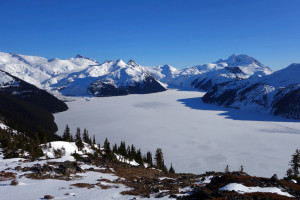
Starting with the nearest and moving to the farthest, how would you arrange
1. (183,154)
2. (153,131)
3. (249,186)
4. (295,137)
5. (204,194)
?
1. (204,194)
2. (249,186)
3. (183,154)
4. (295,137)
5. (153,131)

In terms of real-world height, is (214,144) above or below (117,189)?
below

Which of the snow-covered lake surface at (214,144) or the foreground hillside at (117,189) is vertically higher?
the foreground hillside at (117,189)

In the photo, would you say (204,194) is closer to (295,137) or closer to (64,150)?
(64,150)

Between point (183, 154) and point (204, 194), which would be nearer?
point (204, 194)

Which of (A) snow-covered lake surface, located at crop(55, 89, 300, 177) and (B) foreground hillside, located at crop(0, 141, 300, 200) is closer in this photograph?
(B) foreground hillside, located at crop(0, 141, 300, 200)

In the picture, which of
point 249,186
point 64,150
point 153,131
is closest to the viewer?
point 249,186

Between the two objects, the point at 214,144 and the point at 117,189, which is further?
the point at 214,144

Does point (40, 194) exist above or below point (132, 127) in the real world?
above

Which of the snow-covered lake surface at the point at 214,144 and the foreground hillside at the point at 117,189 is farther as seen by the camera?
the snow-covered lake surface at the point at 214,144

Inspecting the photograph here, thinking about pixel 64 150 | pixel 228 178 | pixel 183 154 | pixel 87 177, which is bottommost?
pixel 183 154

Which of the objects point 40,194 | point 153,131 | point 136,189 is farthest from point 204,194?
point 153,131

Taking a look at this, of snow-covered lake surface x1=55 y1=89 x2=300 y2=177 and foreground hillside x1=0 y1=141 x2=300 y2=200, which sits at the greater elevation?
foreground hillside x1=0 y1=141 x2=300 y2=200
